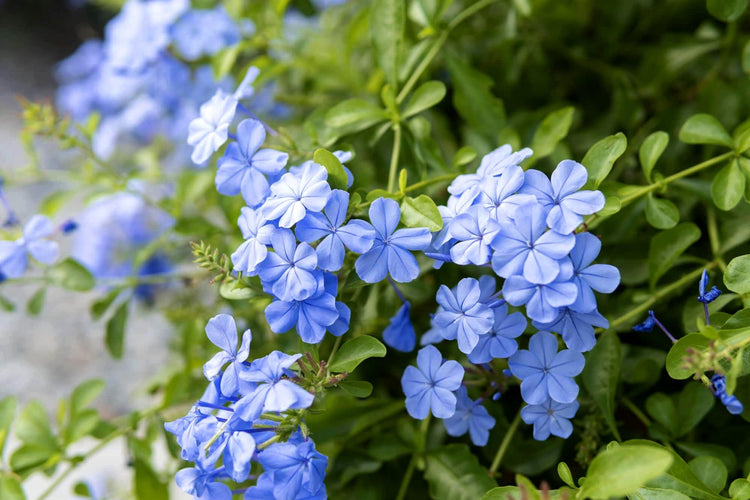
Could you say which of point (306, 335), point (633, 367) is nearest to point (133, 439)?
point (306, 335)

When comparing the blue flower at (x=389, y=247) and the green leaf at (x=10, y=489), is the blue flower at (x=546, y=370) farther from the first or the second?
the green leaf at (x=10, y=489)

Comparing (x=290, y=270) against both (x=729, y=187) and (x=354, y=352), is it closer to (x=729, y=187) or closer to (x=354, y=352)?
(x=354, y=352)

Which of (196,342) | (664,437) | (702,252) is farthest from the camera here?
(196,342)

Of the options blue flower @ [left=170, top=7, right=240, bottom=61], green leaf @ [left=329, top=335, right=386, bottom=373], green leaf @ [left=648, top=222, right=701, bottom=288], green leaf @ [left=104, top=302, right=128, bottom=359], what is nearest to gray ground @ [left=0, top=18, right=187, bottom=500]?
green leaf @ [left=104, top=302, right=128, bottom=359]

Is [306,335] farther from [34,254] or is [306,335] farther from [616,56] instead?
[616,56]

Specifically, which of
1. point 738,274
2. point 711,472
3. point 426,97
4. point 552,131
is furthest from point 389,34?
point 711,472
